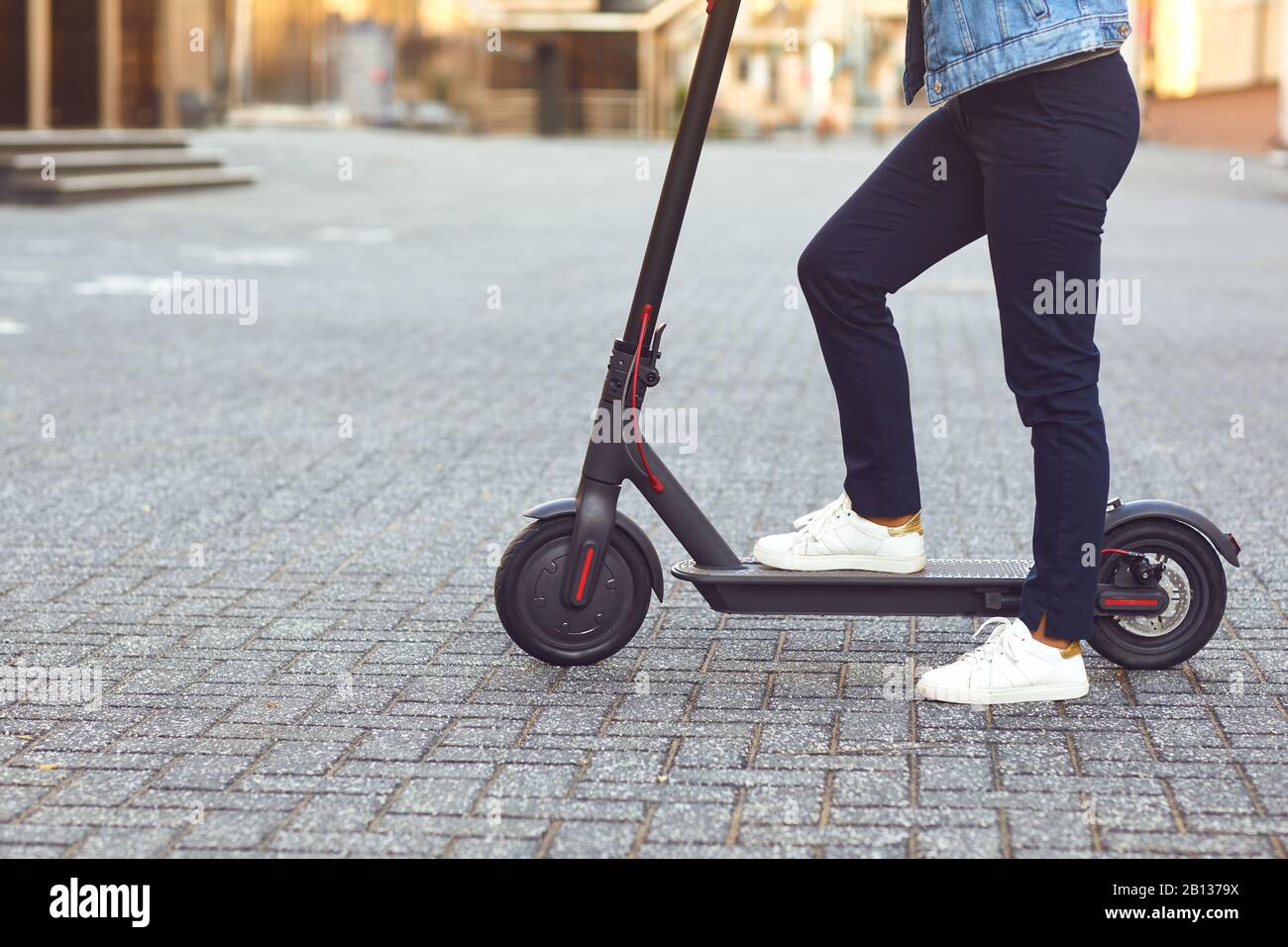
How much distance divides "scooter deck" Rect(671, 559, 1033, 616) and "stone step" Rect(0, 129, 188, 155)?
19.0 meters

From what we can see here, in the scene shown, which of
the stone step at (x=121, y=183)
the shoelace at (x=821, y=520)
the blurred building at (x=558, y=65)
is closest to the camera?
the shoelace at (x=821, y=520)

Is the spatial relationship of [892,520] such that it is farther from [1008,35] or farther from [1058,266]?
[1008,35]

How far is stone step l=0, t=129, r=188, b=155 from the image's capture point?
71.2ft

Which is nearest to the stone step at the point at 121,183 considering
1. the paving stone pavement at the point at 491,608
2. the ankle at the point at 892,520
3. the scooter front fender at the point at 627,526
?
the paving stone pavement at the point at 491,608

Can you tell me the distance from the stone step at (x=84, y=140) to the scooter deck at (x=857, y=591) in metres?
19.0

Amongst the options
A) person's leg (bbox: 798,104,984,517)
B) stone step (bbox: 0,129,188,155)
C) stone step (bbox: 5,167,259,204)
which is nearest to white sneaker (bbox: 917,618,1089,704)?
person's leg (bbox: 798,104,984,517)

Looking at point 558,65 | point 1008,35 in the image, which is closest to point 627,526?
point 1008,35

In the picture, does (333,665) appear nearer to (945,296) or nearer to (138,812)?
(138,812)

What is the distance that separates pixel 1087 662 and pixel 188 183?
68.5 ft

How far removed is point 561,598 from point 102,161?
775 inches

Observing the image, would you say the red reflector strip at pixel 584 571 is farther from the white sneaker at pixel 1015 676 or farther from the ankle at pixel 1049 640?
the ankle at pixel 1049 640

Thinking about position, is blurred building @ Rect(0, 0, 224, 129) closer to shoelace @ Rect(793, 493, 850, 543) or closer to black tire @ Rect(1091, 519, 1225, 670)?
shoelace @ Rect(793, 493, 850, 543)

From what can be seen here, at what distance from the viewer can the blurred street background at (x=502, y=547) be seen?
10.7 feet
